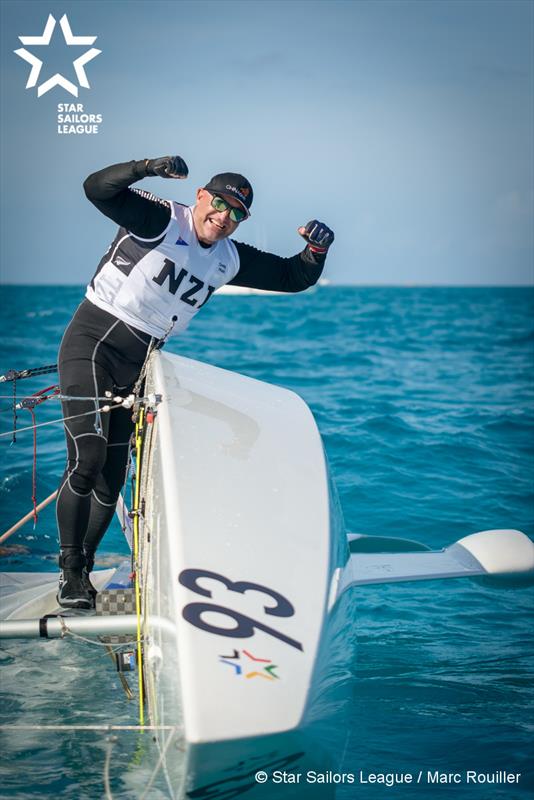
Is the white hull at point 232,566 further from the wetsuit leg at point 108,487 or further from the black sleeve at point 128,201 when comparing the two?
the black sleeve at point 128,201

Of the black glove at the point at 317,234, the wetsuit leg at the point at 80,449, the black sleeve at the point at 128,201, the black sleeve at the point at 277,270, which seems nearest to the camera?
the black sleeve at the point at 128,201

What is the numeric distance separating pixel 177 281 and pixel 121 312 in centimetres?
25

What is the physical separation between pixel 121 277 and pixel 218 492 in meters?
1.12

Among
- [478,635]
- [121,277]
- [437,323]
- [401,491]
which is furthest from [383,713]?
[437,323]

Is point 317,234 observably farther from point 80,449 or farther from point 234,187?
point 80,449

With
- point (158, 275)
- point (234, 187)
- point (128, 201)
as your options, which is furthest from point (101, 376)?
point (234, 187)

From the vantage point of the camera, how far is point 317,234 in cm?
373

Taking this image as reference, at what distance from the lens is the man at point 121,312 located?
11.1 ft

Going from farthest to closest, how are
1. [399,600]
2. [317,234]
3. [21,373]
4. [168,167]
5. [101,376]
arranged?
[399,600]
[21,373]
[317,234]
[101,376]
[168,167]

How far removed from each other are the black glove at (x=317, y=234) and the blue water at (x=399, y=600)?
157 cm

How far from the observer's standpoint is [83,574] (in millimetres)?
3432

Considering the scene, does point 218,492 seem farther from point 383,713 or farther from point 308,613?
point 383,713

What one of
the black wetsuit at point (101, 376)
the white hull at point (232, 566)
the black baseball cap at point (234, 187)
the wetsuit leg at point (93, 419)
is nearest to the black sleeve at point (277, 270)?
the black wetsuit at point (101, 376)

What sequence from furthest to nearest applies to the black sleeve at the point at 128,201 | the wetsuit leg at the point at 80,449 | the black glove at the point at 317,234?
the black glove at the point at 317,234 < the wetsuit leg at the point at 80,449 < the black sleeve at the point at 128,201
